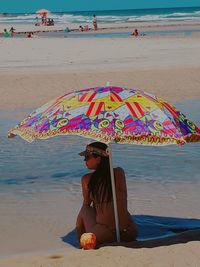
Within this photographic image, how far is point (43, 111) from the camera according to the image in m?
5.21

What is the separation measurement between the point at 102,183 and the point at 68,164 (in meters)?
3.28

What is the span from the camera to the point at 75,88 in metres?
15.9

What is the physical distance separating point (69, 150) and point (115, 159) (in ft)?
2.76

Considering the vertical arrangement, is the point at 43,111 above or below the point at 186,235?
above

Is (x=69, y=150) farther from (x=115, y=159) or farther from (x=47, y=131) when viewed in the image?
(x=47, y=131)

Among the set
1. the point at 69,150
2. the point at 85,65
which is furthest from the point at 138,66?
the point at 69,150

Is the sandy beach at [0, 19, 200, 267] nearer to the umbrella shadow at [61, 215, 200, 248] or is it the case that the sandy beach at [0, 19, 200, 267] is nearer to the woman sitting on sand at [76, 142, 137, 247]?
the umbrella shadow at [61, 215, 200, 248]

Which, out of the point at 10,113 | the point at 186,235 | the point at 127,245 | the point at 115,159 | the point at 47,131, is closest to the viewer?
the point at 47,131

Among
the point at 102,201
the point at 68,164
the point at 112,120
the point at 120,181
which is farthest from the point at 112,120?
the point at 68,164

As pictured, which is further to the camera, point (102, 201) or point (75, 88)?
point (75, 88)

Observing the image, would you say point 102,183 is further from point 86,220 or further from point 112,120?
point 112,120

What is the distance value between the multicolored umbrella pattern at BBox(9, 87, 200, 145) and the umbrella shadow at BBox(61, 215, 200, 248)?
0.94 m

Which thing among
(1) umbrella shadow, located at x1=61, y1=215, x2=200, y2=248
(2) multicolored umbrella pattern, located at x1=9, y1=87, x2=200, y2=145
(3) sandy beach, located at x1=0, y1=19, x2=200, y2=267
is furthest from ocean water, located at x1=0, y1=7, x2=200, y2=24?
(2) multicolored umbrella pattern, located at x1=9, y1=87, x2=200, y2=145

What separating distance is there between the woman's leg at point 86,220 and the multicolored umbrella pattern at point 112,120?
878 millimetres
